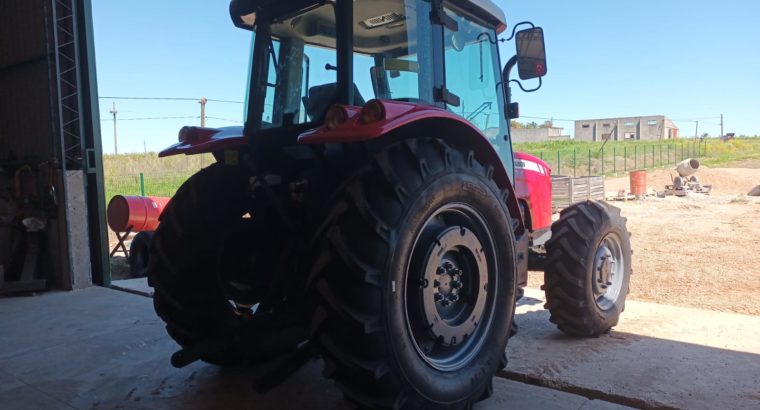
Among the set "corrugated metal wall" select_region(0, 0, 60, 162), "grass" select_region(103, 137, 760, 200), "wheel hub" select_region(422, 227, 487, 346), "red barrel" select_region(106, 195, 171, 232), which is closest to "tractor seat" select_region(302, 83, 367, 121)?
"wheel hub" select_region(422, 227, 487, 346)

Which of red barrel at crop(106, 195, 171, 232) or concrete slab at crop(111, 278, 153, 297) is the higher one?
red barrel at crop(106, 195, 171, 232)

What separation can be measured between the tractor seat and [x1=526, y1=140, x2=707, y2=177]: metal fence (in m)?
32.1

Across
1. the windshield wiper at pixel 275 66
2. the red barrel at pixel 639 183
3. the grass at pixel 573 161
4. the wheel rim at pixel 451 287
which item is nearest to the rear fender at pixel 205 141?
the windshield wiper at pixel 275 66

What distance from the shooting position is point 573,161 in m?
35.9

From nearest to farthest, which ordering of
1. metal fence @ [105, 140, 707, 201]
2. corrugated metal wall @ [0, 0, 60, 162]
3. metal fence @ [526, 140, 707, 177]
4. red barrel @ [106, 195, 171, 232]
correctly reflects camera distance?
corrugated metal wall @ [0, 0, 60, 162], red barrel @ [106, 195, 171, 232], metal fence @ [105, 140, 707, 201], metal fence @ [526, 140, 707, 177]

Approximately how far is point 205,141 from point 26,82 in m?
5.44

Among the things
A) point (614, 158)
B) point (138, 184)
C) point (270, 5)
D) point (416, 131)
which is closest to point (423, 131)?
point (416, 131)

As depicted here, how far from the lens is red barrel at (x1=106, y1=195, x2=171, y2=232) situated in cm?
937

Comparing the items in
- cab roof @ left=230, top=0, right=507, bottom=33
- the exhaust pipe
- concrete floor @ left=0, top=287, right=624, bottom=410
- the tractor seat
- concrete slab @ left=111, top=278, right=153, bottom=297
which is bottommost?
concrete slab @ left=111, top=278, right=153, bottom=297

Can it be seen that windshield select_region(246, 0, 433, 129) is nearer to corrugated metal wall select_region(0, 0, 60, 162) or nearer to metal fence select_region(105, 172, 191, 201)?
corrugated metal wall select_region(0, 0, 60, 162)

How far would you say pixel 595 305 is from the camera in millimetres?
4156

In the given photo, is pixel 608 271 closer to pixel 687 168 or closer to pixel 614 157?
pixel 687 168

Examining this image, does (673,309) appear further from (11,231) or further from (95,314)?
(11,231)

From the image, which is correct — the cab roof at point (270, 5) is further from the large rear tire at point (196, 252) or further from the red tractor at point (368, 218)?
the large rear tire at point (196, 252)
